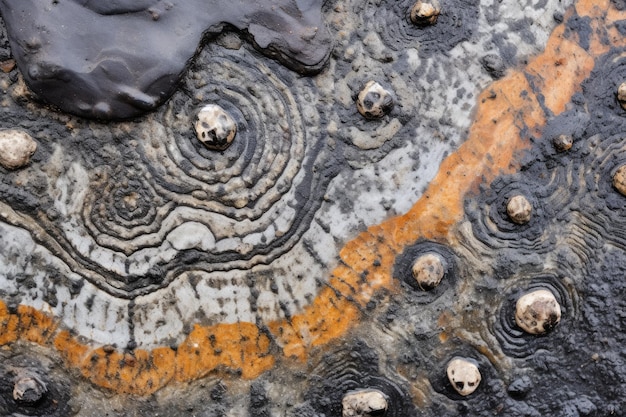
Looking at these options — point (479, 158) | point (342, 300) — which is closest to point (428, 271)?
point (342, 300)

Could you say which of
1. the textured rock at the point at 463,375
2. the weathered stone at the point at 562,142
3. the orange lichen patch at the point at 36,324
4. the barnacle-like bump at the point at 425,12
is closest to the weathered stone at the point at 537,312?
the textured rock at the point at 463,375

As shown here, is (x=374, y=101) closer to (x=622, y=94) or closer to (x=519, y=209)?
(x=519, y=209)

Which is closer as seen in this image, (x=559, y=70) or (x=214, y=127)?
(x=214, y=127)

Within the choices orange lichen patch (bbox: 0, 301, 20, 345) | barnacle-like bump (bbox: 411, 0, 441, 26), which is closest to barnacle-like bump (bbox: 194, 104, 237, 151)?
barnacle-like bump (bbox: 411, 0, 441, 26)

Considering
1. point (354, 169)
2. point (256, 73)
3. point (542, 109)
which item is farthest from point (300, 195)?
point (542, 109)

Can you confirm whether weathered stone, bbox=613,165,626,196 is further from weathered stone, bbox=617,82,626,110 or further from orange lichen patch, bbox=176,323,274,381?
A: orange lichen patch, bbox=176,323,274,381
